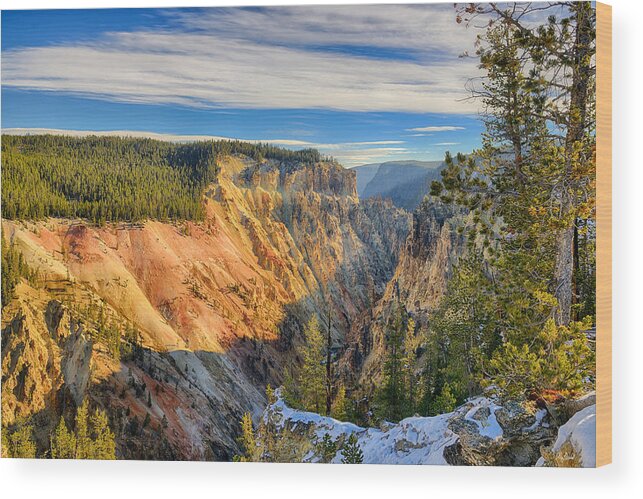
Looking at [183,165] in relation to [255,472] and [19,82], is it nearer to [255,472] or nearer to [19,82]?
[19,82]

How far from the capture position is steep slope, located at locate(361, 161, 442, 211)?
12.6m

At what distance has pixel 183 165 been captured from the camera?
1330cm

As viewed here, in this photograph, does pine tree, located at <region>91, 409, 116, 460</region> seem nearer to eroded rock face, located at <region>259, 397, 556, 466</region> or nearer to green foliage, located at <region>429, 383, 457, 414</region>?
eroded rock face, located at <region>259, 397, 556, 466</region>

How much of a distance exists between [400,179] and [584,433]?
3.58 m

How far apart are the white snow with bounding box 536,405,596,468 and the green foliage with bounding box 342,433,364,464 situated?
7.88ft

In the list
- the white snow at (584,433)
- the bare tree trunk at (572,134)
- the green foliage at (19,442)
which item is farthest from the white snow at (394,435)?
the green foliage at (19,442)

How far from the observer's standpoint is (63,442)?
504 inches

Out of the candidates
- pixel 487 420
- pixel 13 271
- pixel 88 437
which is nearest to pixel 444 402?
pixel 487 420

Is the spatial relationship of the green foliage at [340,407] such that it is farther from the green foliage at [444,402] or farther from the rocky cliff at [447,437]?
the green foliage at [444,402]

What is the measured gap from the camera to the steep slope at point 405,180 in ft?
41.3

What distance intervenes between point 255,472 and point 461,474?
7.96ft

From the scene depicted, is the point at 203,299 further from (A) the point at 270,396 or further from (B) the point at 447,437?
(B) the point at 447,437

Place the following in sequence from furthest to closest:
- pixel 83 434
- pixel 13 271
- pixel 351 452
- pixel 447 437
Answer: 1. pixel 13 271
2. pixel 83 434
3. pixel 351 452
4. pixel 447 437

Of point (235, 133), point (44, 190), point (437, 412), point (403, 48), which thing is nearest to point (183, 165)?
point (235, 133)
